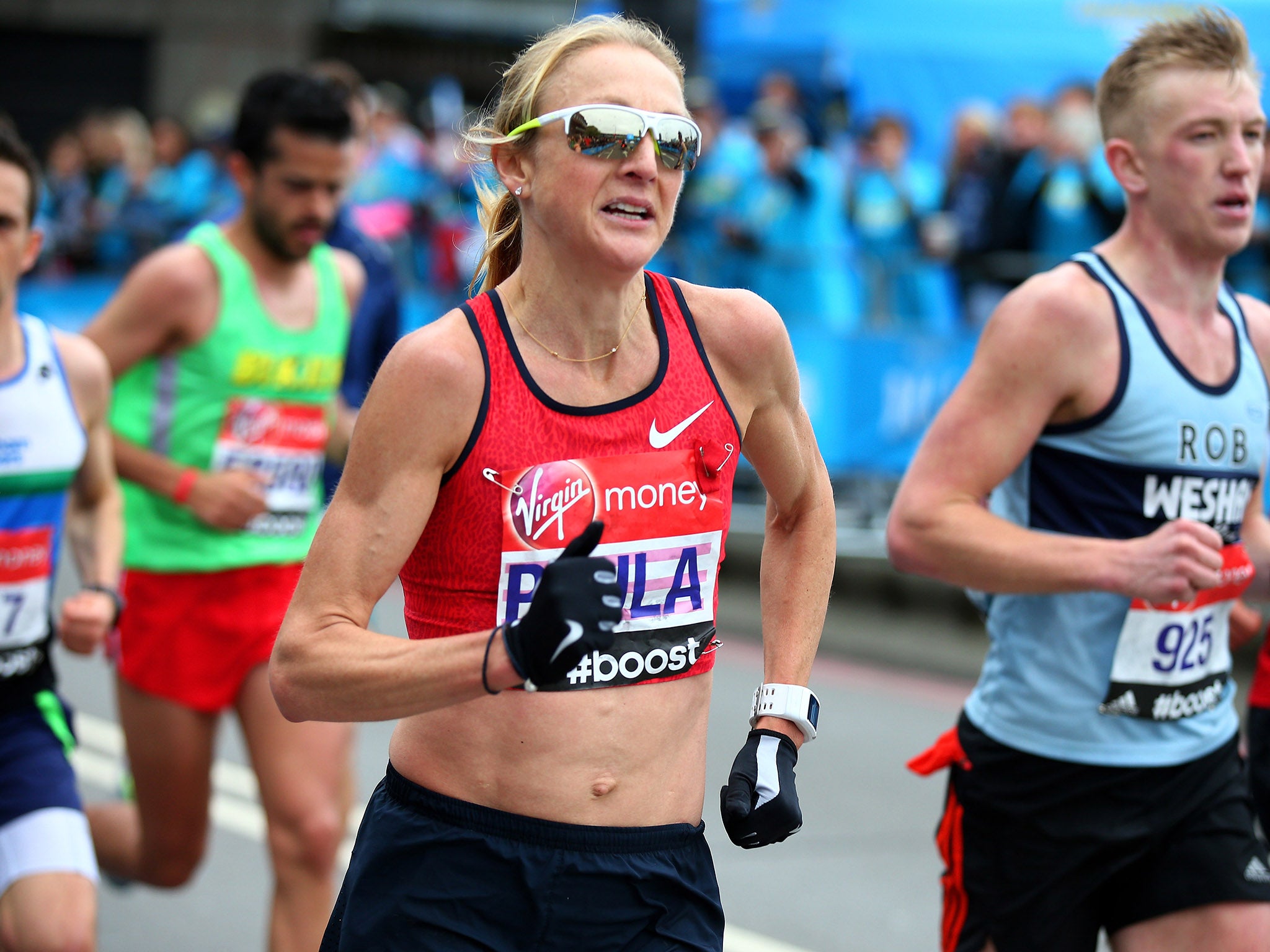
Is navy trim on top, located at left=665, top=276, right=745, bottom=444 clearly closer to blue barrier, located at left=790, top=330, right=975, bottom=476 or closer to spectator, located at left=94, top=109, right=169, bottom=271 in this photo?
blue barrier, located at left=790, top=330, right=975, bottom=476

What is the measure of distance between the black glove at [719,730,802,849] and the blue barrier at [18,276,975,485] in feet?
23.1

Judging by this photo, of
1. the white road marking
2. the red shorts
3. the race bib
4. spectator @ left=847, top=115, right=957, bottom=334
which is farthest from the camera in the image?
spectator @ left=847, top=115, right=957, bottom=334

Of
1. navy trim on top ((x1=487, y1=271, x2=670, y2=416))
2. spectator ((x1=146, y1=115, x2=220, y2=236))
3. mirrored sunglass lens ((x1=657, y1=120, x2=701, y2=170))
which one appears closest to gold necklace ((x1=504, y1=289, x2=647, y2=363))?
navy trim on top ((x1=487, y1=271, x2=670, y2=416))

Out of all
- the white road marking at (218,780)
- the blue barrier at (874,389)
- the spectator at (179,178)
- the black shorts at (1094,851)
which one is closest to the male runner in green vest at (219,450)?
the white road marking at (218,780)

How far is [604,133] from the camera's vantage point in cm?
262

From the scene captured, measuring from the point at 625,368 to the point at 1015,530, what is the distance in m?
1.03

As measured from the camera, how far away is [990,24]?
13.8 metres

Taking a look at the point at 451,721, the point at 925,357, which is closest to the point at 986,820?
the point at 451,721

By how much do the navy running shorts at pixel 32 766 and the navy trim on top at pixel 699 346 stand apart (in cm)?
181

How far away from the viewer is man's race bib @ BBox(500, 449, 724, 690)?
Result: 8.52 feet

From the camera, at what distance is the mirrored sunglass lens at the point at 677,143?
266 cm

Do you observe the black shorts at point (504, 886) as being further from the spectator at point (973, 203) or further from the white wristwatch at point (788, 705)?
the spectator at point (973, 203)

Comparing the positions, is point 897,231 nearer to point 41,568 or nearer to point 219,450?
point 219,450

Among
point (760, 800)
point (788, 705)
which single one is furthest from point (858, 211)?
point (760, 800)
